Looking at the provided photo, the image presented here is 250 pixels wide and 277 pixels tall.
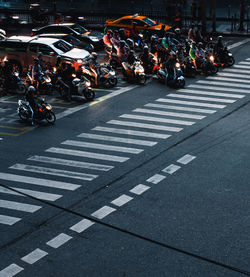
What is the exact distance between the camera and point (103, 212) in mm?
12555

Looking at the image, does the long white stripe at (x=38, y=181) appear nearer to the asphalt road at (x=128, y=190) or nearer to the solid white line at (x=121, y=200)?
the asphalt road at (x=128, y=190)

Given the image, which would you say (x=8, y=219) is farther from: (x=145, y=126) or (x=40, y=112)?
(x=145, y=126)

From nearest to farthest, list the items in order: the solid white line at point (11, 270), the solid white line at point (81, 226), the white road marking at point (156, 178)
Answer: the solid white line at point (11, 270)
the solid white line at point (81, 226)
the white road marking at point (156, 178)

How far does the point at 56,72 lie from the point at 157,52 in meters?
5.78

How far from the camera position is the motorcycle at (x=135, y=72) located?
2434cm

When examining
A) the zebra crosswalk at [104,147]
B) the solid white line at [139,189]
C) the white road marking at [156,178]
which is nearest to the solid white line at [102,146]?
the zebra crosswalk at [104,147]

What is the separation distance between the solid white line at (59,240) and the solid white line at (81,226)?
0.32 m

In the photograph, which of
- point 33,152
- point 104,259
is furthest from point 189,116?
point 104,259

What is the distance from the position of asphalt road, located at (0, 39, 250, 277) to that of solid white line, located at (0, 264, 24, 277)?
2 cm

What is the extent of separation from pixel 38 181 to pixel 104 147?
306 cm

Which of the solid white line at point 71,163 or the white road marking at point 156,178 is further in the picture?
the solid white line at point 71,163

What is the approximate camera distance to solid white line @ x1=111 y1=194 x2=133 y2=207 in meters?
13.0

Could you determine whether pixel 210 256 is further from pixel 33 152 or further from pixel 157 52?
pixel 157 52

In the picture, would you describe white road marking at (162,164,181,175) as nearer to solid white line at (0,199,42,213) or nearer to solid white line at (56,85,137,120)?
solid white line at (0,199,42,213)
